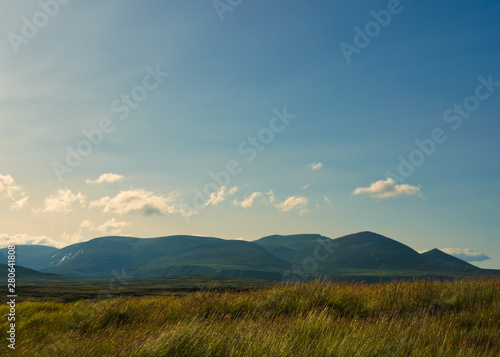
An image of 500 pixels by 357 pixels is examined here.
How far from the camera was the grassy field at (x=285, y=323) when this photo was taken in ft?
20.0

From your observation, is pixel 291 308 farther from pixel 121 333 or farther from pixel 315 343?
pixel 121 333

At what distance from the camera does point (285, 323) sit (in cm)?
783

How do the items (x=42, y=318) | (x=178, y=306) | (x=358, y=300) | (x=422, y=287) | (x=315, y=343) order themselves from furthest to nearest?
1. (x=422, y=287)
2. (x=358, y=300)
3. (x=178, y=306)
4. (x=42, y=318)
5. (x=315, y=343)

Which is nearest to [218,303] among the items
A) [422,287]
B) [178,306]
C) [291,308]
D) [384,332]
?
[178,306]

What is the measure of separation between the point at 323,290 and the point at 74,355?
762 cm

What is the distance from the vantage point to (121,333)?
7.65 m

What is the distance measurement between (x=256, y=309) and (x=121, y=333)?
3.87 meters

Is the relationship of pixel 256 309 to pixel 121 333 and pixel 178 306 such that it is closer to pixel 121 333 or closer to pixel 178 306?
pixel 178 306

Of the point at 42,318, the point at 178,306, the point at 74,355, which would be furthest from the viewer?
the point at 178,306

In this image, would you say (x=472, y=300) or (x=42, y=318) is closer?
(x=42, y=318)

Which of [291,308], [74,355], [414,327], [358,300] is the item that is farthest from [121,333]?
[358,300]

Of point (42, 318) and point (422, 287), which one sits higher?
point (422, 287)

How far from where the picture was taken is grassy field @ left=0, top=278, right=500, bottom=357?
6.08 metres

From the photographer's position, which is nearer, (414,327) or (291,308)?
(414,327)
